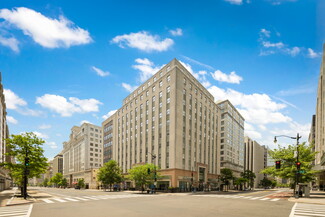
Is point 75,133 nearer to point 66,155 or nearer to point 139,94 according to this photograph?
point 66,155

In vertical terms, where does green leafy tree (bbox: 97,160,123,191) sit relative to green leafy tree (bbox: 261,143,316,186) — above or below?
below

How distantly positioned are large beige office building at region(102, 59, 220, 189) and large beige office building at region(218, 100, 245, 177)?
1963 cm

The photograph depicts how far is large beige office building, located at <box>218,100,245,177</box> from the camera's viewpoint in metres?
100

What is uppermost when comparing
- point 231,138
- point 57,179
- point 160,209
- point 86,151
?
point 231,138

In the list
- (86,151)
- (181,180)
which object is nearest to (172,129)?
(181,180)

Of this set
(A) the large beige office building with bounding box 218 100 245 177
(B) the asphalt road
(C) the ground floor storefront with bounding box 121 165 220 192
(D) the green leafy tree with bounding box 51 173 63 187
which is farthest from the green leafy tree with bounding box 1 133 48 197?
(D) the green leafy tree with bounding box 51 173 63 187

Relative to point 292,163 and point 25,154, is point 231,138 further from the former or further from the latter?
point 25,154

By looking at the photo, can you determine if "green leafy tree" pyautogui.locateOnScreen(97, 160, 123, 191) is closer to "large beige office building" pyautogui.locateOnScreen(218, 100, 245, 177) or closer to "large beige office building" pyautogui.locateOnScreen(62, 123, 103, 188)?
"large beige office building" pyautogui.locateOnScreen(218, 100, 245, 177)

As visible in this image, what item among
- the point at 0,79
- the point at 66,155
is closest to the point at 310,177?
the point at 0,79

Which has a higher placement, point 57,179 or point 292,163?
point 292,163

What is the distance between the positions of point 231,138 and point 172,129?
56853 millimetres

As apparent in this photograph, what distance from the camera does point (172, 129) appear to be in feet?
192

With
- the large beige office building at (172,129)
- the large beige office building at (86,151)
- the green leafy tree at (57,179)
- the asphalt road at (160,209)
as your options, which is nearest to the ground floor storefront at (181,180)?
the large beige office building at (172,129)

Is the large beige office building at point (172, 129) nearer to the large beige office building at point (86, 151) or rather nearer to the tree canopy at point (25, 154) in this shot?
the tree canopy at point (25, 154)
